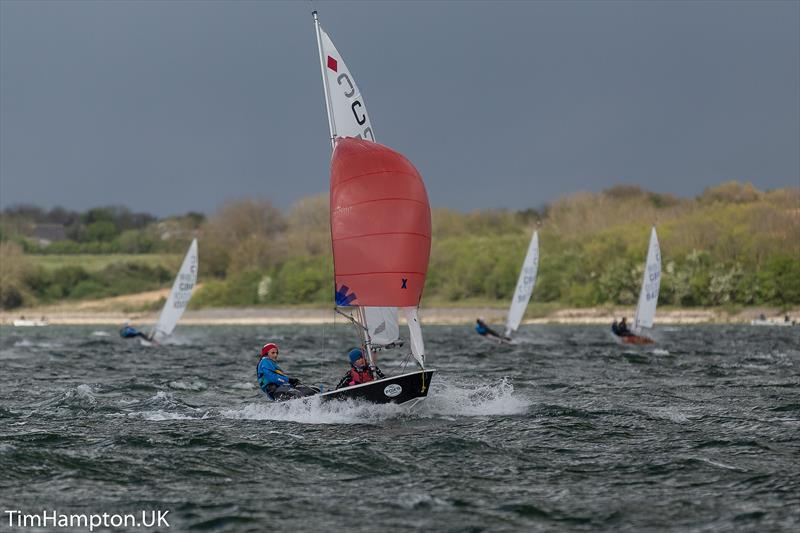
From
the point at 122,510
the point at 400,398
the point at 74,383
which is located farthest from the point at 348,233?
the point at 74,383

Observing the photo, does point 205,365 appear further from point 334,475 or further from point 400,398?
point 334,475

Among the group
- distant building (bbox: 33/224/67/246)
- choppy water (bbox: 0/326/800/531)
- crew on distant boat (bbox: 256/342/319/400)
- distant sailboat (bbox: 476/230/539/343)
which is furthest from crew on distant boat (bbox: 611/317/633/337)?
distant building (bbox: 33/224/67/246)

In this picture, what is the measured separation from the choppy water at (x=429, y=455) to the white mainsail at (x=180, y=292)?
21.9 m

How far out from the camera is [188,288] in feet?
175

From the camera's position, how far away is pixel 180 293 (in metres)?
53.2

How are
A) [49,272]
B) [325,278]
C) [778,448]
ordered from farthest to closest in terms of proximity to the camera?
1. [49,272]
2. [325,278]
3. [778,448]

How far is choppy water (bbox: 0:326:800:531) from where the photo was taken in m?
13.4

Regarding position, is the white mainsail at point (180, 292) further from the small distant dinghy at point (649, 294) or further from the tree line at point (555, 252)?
the tree line at point (555, 252)

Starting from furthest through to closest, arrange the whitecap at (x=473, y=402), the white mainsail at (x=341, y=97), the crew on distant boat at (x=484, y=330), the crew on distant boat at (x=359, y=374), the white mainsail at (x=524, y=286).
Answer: the white mainsail at (x=524, y=286), the crew on distant boat at (x=484, y=330), the white mainsail at (x=341, y=97), the whitecap at (x=473, y=402), the crew on distant boat at (x=359, y=374)

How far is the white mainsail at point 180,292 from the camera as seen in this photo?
52688 mm

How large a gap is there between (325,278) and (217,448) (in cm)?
9026

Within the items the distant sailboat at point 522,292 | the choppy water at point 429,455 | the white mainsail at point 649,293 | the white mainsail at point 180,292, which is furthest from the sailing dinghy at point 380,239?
the white mainsail at point 180,292

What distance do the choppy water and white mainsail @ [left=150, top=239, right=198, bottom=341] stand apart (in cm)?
2190

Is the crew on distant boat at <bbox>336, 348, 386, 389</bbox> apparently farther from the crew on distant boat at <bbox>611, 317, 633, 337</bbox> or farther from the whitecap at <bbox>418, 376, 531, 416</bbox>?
the crew on distant boat at <bbox>611, 317, 633, 337</bbox>
